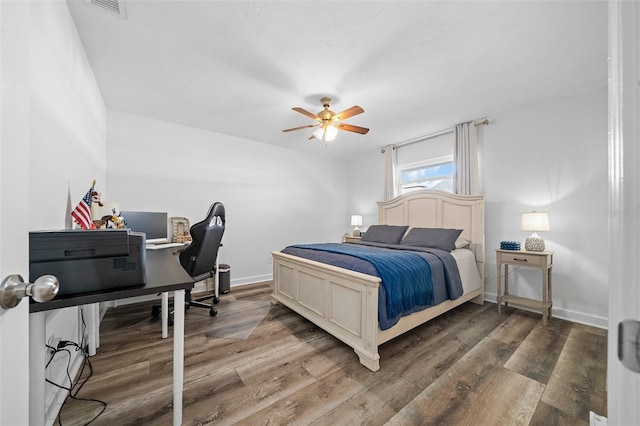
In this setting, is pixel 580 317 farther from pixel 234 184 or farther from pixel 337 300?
pixel 234 184

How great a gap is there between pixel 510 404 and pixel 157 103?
Answer: 4.21m

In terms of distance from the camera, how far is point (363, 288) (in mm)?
1880

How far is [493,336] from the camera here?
89.7 inches

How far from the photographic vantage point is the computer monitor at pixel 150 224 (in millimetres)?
2869

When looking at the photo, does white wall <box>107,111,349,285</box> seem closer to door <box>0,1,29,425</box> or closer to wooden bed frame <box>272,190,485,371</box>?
wooden bed frame <box>272,190,485,371</box>

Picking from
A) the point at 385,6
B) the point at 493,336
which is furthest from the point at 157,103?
the point at 493,336

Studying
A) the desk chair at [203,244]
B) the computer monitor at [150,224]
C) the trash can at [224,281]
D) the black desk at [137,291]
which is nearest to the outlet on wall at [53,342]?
the black desk at [137,291]

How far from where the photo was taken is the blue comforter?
6.22 feet

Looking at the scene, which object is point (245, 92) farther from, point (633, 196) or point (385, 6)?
point (633, 196)

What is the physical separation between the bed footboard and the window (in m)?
2.70

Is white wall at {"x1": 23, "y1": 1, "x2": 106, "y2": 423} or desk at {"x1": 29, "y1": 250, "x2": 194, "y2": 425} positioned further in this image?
white wall at {"x1": 23, "y1": 1, "x2": 106, "y2": 423}

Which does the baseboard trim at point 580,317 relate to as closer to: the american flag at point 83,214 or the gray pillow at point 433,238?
the gray pillow at point 433,238

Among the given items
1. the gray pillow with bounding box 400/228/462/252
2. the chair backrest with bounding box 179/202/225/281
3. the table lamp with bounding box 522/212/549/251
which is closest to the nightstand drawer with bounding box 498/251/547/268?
the table lamp with bounding box 522/212/549/251

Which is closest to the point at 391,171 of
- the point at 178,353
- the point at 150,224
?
the point at 150,224
